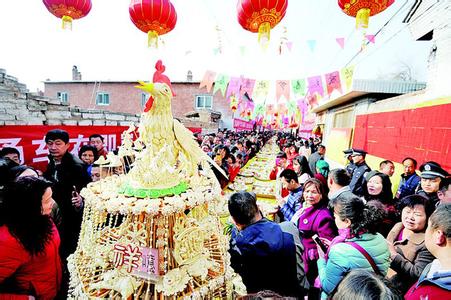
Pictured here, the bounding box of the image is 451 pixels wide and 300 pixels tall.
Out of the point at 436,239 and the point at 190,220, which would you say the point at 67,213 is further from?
the point at 436,239

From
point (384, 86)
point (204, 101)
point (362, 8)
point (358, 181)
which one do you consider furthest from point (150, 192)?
point (204, 101)

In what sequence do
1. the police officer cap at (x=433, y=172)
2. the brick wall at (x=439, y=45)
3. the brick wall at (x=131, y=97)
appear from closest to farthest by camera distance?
the police officer cap at (x=433, y=172) → the brick wall at (x=439, y=45) → the brick wall at (x=131, y=97)

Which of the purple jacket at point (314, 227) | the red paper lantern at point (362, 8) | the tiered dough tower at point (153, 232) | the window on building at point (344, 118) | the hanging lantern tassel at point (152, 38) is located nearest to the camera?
the tiered dough tower at point (153, 232)

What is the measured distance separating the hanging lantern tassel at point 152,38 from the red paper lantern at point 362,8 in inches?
128

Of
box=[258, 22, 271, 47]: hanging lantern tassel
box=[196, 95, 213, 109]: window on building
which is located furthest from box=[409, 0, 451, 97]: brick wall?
box=[196, 95, 213, 109]: window on building

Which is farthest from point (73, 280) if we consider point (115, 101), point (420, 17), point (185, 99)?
point (115, 101)

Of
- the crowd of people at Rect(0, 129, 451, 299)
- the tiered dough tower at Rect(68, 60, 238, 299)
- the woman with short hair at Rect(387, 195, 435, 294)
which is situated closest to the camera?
the crowd of people at Rect(0, 129, 451, 299)

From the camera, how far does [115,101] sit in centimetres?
2070

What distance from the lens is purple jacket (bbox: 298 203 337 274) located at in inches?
89.5

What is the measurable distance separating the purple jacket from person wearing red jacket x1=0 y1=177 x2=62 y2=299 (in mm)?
2167

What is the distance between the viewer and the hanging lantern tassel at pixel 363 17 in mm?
3568

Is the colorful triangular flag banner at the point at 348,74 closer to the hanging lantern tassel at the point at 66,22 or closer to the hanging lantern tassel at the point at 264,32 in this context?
the hanging lantern tassel at the point at 264,32

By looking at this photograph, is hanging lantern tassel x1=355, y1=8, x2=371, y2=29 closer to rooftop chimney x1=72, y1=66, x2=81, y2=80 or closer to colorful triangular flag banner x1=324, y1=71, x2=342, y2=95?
colorful triangular flag banner x1=324, y1=71, x2=342, y2=95

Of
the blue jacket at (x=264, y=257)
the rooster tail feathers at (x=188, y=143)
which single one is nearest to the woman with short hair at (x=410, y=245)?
the blue jacket at (x=264, y=257)
